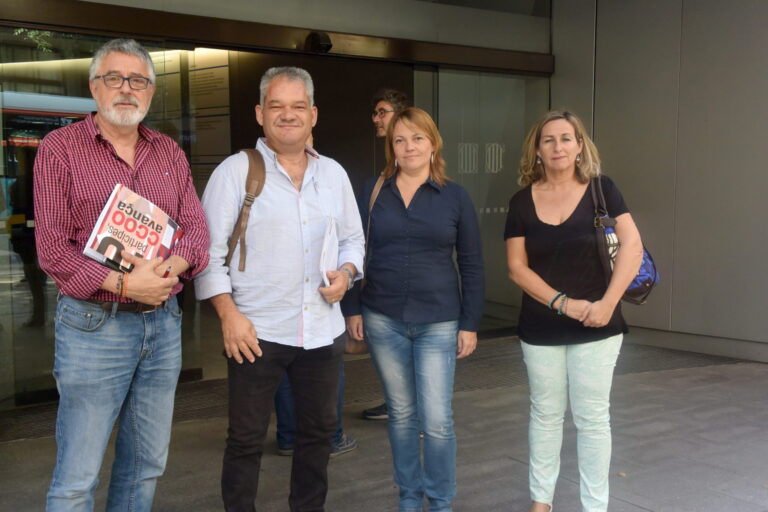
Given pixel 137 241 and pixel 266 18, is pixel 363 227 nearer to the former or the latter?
pixel 137 241

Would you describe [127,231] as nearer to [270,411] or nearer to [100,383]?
[100,383]

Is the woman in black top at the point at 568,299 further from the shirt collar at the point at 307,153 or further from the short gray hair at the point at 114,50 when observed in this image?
the short gray hair at the point at 114,50

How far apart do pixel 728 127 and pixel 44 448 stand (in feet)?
20.7

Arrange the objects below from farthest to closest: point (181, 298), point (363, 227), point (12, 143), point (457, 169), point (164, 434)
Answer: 1. point (457, 169)
2. point (181, 298)
3. point (12, 143)
4. point (363, 227)
5. point (164, 434)

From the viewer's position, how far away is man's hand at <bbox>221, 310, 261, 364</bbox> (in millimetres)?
2994

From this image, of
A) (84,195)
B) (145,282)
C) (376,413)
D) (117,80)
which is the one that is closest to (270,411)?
(145,282)

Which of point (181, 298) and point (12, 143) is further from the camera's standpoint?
point (181, 298)

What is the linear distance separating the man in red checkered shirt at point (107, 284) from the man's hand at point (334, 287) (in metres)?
0.51

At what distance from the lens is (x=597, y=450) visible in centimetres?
342

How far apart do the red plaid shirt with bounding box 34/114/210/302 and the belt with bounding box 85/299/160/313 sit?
18mm

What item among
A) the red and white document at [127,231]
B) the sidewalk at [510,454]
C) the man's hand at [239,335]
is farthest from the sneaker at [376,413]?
the red and white document at [127,231]

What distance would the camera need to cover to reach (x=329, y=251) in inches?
124

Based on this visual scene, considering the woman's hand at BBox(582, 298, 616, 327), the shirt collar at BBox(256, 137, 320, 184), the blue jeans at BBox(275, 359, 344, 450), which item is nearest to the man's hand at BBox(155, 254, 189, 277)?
the shirt collar at BBox(256, 137, 320, 184)

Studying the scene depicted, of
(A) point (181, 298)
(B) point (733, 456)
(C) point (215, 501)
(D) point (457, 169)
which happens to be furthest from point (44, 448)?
(D) point (457, 169)
